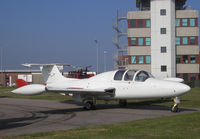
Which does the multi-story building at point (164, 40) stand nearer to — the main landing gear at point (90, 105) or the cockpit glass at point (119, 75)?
the cockpit glass at point (119, 75)

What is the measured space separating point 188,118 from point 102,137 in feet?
16.4

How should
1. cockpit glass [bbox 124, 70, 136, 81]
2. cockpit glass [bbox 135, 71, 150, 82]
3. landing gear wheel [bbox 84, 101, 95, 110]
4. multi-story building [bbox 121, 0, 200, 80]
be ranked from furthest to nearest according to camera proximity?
multi-story building [bbox 121, 0, 200, 80] → landing gear wheel [bbox 84, 101, 95, 110] → cockpit glass [bbox 124, 70, 136, 81] → cockpit glass [bbox 135, 71, 150, 82]

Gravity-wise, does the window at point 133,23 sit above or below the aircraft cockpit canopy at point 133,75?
above

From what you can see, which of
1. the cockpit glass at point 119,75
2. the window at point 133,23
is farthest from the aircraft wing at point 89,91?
the window at point 133,23

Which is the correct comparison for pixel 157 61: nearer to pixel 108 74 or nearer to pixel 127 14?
pixel 127 14

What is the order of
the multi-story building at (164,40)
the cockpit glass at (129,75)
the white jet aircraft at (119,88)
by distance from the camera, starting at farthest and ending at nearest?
the multi-story building at (164,40) < the cockpit glass at (129,75) < the white jet aircraft at (119,88)

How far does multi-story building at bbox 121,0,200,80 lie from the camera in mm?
50688

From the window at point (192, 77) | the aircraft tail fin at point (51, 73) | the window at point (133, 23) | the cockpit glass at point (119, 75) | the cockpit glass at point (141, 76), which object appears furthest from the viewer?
the window at point (192, 77)

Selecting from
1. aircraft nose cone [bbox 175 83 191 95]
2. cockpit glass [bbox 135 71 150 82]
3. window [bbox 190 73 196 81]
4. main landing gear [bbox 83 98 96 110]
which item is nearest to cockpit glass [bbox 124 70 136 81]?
cockpit glass [bbox 135 71 150 82]

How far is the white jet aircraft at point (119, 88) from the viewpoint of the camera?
48.9 feet

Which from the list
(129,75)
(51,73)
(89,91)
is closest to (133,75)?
(129,75)

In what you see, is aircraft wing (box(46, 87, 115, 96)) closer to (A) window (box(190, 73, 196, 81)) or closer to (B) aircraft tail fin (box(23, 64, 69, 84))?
(B) aircraft tail fin (box(23, 64, 69, 84))

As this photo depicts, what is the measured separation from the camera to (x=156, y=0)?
50.3 m

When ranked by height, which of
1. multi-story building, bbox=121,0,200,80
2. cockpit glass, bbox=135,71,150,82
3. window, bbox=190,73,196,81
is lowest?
window, bbox=190,73,196,81
